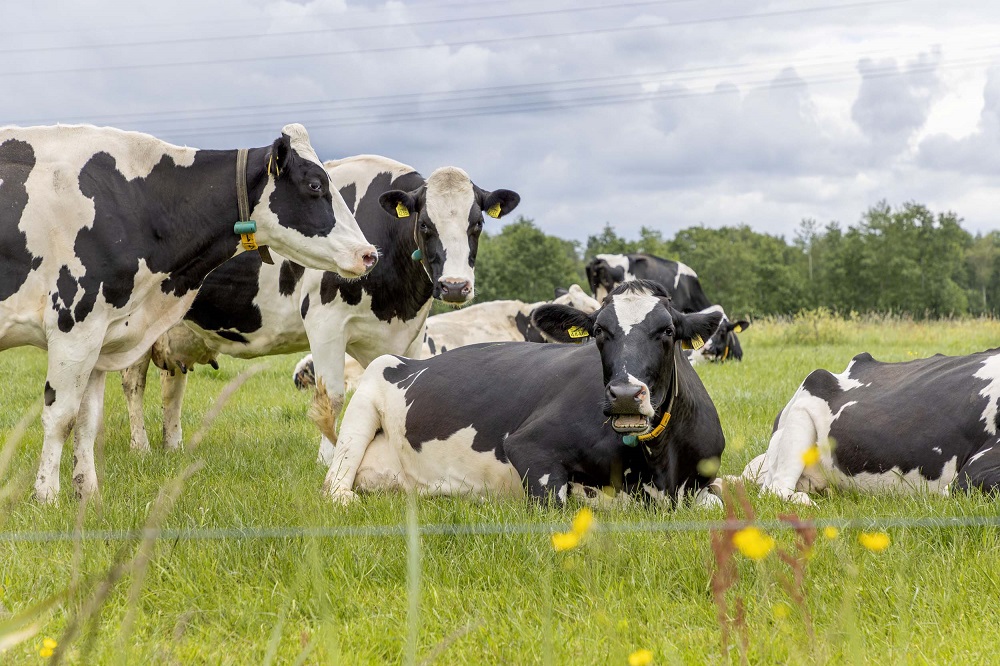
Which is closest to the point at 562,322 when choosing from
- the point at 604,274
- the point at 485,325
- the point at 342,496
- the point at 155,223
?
the point at 342,496

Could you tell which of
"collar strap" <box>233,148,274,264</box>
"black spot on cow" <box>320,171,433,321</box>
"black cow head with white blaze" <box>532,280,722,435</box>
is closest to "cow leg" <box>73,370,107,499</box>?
"collar strap" <box>233,148,274,264</box>

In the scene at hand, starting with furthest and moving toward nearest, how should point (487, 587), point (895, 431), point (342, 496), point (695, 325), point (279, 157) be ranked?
1. point (279, 157)
2. point (895, 431)
3. point (342, 496)
4. point (695, 325)
5. point (487, 587)

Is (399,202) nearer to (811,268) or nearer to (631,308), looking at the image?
(631,308)

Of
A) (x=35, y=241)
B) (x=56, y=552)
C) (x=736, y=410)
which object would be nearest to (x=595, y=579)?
(x=56, y=552)

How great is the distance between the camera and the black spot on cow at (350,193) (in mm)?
8305

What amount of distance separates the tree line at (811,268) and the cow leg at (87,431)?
6895 centimetres

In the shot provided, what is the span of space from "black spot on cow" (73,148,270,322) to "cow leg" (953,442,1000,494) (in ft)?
14.0

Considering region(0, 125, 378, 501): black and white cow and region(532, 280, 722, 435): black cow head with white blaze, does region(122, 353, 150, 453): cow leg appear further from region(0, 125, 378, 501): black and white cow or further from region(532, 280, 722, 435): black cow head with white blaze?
region(532, 280, 722, 435): black cow head with white blaze

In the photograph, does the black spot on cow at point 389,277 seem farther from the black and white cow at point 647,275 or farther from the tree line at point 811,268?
the tree line at point 811,268

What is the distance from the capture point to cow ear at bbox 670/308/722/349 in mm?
5117

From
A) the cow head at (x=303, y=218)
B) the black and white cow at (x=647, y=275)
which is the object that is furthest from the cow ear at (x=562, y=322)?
the black and white cow at (x=647, y=275)

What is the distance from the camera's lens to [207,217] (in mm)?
6145

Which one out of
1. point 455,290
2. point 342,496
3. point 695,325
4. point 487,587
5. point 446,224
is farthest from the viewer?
point 446,224

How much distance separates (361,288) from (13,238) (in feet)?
9.52
